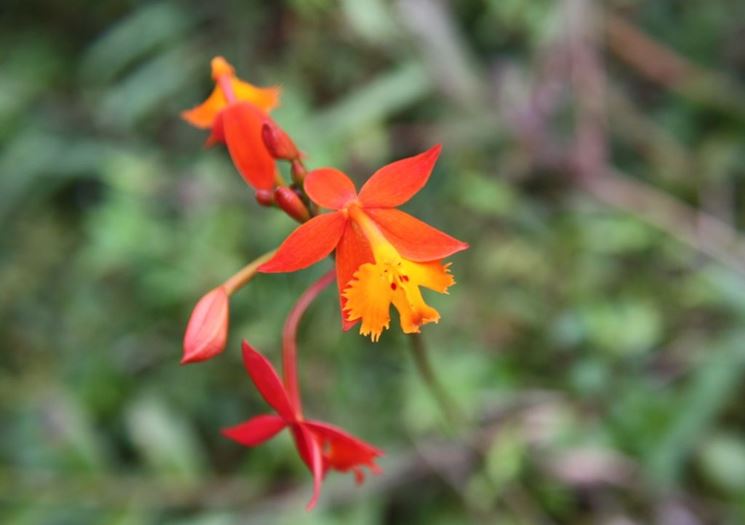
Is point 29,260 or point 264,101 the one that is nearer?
point 264,101

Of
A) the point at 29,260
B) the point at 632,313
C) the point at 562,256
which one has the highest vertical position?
the point at 29,260

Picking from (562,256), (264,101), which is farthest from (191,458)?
(264,101)

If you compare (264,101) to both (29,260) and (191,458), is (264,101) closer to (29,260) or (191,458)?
(191,458)

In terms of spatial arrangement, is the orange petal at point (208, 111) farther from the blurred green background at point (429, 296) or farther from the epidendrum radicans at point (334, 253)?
the blurred green background at point (429, 296)

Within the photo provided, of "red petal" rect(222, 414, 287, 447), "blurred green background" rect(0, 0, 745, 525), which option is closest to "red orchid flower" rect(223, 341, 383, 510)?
"red petal" rect(222, 414, 287, 447)

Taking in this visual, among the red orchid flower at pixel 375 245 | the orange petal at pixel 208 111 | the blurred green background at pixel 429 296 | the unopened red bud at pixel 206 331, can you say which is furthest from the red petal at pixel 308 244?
the blurred green background at pixel 429 296

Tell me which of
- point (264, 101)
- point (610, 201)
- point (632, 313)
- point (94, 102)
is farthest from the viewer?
point (94, 102)

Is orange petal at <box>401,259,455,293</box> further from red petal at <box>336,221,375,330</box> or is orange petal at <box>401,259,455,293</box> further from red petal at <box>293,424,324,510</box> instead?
red petal at <box>293,424,324,510</box>
